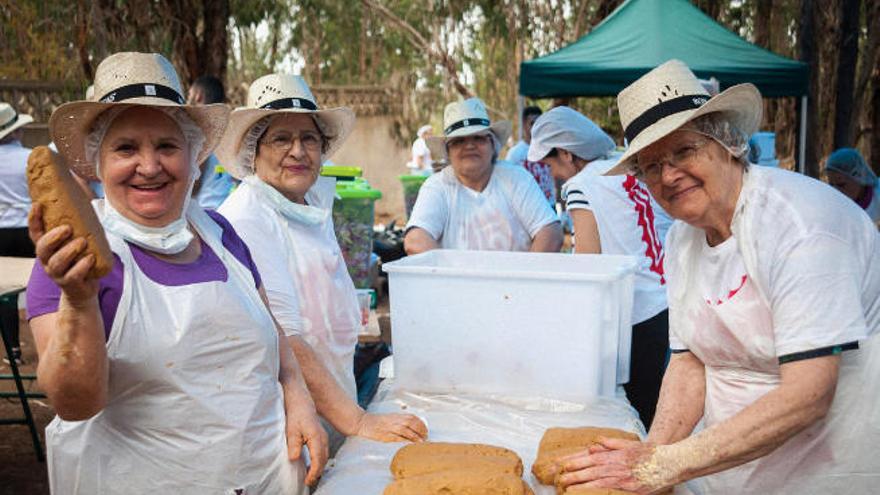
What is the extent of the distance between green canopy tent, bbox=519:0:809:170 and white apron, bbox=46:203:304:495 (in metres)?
6.10

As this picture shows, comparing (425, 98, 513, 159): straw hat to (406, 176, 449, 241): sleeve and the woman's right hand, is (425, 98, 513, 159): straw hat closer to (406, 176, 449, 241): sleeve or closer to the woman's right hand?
(406, 176, 449, 241): sleeve

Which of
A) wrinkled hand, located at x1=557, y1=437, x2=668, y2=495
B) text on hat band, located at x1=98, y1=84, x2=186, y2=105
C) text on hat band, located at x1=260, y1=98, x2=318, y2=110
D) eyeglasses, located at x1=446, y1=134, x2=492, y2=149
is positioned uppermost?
text on hat band, located at x1=260, y1=98, x2=318, y2=110

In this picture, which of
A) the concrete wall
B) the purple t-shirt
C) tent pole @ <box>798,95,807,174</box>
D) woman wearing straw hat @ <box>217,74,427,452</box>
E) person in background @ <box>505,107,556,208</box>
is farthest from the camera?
the concrete wall

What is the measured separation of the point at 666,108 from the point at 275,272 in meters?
1.27

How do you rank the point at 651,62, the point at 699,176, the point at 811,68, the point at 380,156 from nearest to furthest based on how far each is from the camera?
the point at 699,176 → the point at 651,62 → the point at 811,68 → the point at 380,156

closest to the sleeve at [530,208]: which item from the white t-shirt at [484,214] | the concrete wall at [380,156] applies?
the white t-shirt at [484,214]

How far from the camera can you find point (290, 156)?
2830mm

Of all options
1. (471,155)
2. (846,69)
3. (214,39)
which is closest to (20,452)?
(471,155)

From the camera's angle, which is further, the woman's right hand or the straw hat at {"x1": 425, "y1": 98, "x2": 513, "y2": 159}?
the straw hat at {"x1": 425, "y1": 98, "x2": 513, "y2": 159}

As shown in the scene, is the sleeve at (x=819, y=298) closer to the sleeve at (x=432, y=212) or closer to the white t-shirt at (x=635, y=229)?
the white t-shirt at (x=635, y=229)

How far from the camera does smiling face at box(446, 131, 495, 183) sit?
445cm

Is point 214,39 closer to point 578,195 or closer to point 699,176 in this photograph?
point 578,195

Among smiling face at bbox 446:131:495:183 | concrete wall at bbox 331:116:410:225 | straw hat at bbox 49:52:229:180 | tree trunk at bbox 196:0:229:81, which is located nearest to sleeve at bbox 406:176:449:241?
smiling face at bbox 446:131:495:183

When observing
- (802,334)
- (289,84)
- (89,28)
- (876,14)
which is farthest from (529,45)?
(802,334)
